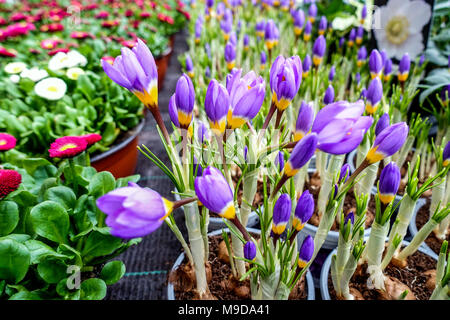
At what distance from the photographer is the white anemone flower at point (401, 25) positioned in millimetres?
1172

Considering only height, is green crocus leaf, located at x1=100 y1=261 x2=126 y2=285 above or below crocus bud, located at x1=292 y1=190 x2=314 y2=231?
below

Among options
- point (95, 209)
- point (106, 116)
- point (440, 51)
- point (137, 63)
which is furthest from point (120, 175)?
point (440, 51)

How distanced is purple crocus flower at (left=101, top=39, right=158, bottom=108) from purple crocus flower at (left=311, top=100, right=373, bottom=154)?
0.27 meters

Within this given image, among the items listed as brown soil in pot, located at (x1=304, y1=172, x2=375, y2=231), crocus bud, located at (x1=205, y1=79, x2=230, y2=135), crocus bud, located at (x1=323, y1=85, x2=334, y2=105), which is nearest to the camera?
crocus bud, located at (x1=205, y1=79, x2=230, y2=135)

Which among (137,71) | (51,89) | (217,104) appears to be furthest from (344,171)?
(51,89)

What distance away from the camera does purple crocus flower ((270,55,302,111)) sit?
21.0 inches

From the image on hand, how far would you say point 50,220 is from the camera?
0.75 metres

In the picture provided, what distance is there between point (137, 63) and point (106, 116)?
0.91m

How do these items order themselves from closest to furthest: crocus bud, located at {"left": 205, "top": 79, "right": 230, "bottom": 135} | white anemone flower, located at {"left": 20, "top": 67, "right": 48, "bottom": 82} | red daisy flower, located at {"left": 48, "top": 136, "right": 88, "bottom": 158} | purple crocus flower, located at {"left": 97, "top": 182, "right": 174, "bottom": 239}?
purple crocus flower, located at {"left": 97, "top": 182, "right": 174, "bottom": 239}
crocus bud, located at {"left": 205, "top": 79, "right": 230, "bottom": 135}
red daisy flower, located at {"left": 48, "top": 136, "right": 88, "bottom": 158}
white anemone flower, located at {"left": 20, "top": 67, "right": 48, "bottom": 82}

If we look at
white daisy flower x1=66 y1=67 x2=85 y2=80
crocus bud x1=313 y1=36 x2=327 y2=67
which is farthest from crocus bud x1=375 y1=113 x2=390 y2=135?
white daisy flower x1=66 y1=67 x2=85 y2=80

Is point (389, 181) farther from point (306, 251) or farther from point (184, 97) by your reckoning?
point (184, 97)

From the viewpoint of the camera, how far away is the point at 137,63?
0.52 metres

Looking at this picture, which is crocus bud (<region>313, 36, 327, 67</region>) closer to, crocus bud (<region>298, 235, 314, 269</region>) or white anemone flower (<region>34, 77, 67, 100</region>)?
crocus bud (<region>298, 235, 314, 269</region>)

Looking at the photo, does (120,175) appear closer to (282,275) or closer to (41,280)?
(41,280)
